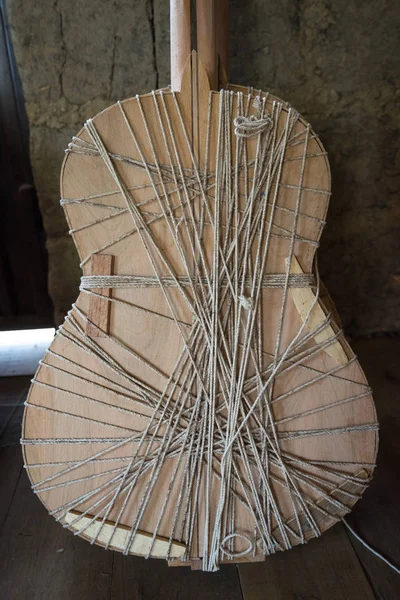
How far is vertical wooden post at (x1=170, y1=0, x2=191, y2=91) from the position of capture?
91 cm

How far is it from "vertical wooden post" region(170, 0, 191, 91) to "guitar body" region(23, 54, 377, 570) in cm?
9

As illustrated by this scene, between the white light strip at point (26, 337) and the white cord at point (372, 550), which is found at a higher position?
the white light strip at point (26, 337)

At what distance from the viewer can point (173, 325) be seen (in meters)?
0.87

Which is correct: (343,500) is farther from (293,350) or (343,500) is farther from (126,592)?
(126,592)

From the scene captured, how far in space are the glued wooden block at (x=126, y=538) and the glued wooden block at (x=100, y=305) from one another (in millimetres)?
379

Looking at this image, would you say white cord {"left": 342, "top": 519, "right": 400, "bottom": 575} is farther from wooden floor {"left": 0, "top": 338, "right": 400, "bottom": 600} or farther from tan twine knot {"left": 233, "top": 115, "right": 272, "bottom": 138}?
tan twine knot {"left": 233, "top": 115, "right": 272, "bottom": 138}

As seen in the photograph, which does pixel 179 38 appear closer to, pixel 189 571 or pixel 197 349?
pixel 197 349

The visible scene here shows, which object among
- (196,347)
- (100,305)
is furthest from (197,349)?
(100,305)

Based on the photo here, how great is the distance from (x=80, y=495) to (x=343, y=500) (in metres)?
0.55

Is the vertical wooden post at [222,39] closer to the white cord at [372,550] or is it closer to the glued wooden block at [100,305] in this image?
the glued wooden block at [100,305]

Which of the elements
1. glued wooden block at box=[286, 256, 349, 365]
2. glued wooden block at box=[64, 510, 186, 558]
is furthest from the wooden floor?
glued wooden block at box=[286, 256, 349, 365]

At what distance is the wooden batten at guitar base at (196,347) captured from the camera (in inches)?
33.2

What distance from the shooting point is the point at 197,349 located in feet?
2.83

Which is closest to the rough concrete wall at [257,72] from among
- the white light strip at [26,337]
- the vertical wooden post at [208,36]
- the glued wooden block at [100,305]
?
the white light strip at [26,337]
